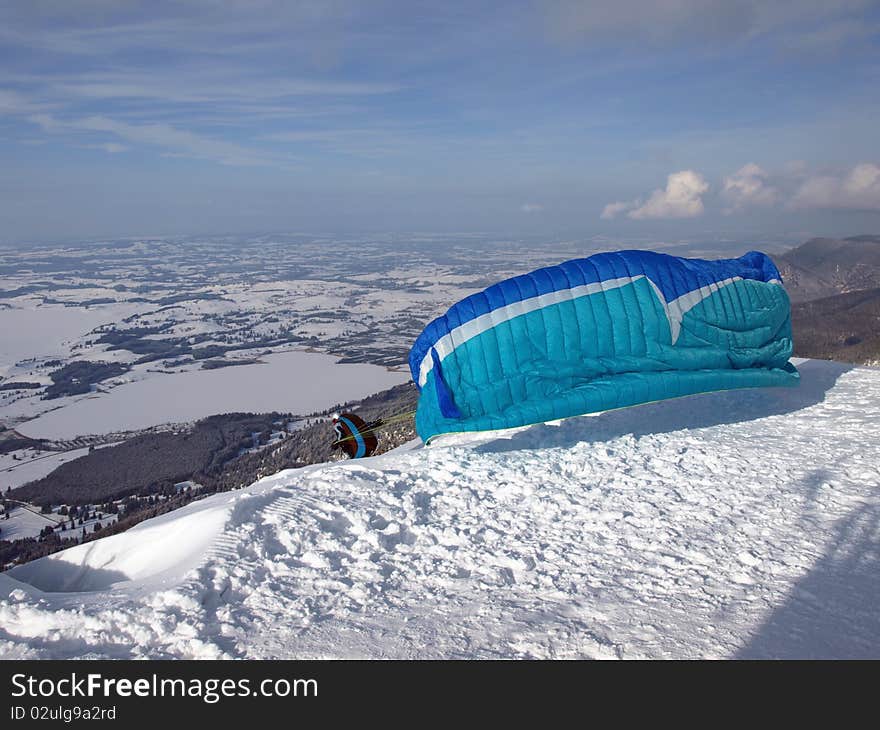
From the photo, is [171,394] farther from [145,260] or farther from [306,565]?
[145,260]

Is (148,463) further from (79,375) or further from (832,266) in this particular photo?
(832,266)

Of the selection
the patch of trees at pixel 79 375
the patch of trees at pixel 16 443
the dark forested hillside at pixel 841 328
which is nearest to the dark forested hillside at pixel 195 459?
the patch of trees at pixel 16 443

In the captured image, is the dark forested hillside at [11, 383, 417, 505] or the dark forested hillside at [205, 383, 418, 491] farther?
the dark forested hillside at [11, 383, 417, 505]

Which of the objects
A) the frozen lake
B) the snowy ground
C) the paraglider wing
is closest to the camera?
the paraglider wing

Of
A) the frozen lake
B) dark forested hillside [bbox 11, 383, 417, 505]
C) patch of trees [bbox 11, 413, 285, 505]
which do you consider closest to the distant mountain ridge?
the frozen lake

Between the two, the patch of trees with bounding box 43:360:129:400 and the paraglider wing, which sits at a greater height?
the paraglider wing

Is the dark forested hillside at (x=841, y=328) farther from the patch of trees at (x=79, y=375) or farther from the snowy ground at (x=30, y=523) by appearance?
the patch of trees at (x=79, y=375)

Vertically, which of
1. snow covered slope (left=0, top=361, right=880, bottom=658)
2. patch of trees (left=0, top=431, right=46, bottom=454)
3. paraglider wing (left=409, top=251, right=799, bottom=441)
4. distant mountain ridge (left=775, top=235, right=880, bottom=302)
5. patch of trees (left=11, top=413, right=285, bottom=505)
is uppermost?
distant mountain ridge (left=775, top=235, right=880, bottom=302)

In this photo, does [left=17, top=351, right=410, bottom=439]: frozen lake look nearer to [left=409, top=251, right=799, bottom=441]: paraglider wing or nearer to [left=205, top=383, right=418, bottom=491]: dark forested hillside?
[left=205, top=383, right=418, bottom=491]: dark forested hillside
